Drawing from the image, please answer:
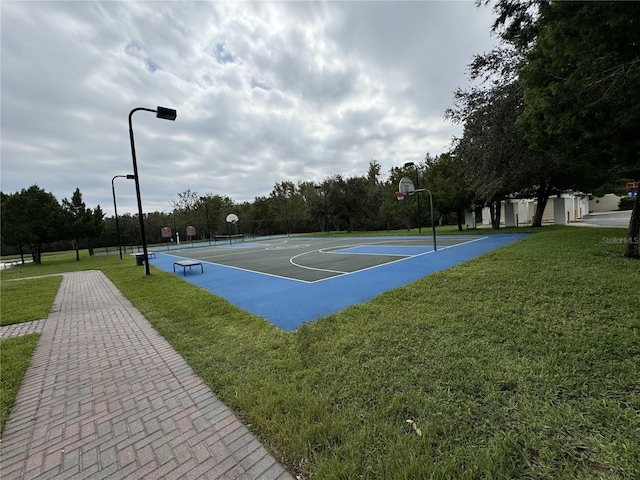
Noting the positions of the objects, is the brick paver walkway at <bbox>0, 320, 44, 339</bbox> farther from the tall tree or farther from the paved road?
the paved road

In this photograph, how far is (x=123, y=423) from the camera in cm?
236

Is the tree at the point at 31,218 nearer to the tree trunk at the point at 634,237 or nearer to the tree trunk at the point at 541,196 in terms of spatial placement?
the tree trunk at the point at 634,237

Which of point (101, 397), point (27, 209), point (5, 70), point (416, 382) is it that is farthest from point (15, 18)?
point (27, 209)

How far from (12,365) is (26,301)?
200 inches

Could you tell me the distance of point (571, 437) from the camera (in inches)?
70.7

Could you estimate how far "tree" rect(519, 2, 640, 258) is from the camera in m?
3.75

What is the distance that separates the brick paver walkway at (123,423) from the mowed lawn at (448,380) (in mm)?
211

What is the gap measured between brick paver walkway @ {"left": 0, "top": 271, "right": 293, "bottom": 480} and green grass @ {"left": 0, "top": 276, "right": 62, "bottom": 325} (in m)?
2.43

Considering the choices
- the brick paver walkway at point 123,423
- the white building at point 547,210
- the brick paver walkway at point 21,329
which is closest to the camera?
the brick paver walkway at point 123,423

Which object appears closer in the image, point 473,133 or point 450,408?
point 450,408

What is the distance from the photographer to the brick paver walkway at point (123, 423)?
188 centimetres

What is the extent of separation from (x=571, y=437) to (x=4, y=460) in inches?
157

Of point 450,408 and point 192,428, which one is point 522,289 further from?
point 192,428

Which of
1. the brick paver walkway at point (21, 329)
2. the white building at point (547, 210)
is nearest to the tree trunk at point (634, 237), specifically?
the brick paver walkway at point (21, 329)
